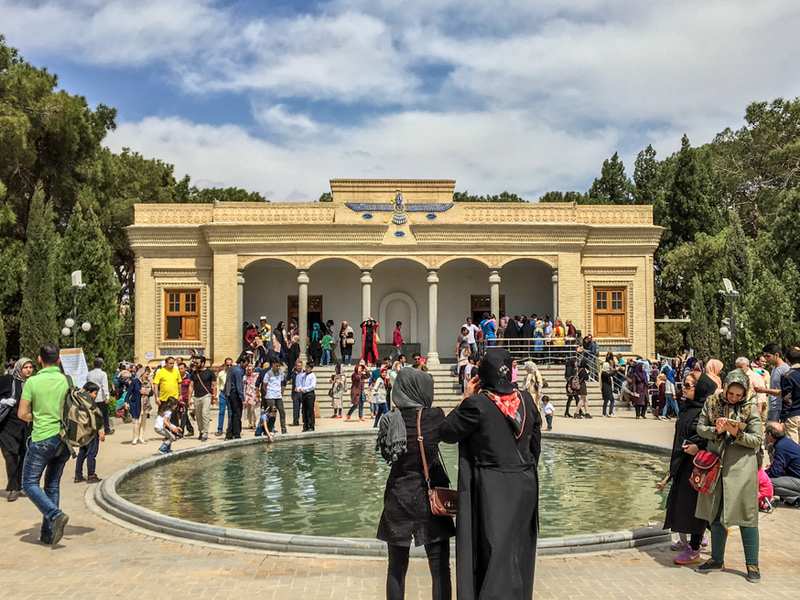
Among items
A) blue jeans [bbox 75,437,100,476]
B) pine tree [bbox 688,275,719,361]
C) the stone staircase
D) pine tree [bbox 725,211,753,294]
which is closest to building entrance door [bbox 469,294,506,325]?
the stone staircase

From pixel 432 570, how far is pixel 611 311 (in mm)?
24214

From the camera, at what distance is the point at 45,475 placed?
7246mm

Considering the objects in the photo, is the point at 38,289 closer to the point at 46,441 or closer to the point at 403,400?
the point at 46,441

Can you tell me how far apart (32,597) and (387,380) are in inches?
472

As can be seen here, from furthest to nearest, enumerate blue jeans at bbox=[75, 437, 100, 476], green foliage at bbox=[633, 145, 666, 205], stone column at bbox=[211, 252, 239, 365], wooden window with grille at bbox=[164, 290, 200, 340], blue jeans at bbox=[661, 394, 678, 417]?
green foliage at bbox=[633, 145, 666, 205]
wooden window with grille at bbox=[164, 290, 200, 340]
stone column at bbox=[211, 252, 239, 365]
blue jeans at bbox=[661, 394, 678, 417]
blue jeans at bbox=[75, 437, 100, 476]

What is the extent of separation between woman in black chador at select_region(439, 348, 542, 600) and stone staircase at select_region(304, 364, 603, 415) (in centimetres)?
1641

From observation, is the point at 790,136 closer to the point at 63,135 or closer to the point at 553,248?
the point at 553,248

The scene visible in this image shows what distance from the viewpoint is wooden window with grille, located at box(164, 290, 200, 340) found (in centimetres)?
2709

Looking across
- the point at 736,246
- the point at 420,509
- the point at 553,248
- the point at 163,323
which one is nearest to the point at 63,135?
the point at 163,323

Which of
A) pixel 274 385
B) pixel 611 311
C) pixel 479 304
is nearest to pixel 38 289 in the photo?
pixel 274 385

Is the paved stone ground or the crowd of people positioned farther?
the paved stone ground

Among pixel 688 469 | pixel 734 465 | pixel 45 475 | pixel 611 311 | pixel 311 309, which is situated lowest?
pixel 45 475

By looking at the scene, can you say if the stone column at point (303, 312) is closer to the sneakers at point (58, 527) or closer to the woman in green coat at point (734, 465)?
the sneakers at point (58, 527)

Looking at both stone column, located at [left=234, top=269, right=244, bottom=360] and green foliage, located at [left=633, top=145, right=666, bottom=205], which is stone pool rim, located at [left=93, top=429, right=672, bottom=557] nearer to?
stone column, located at [left=234, top=269, right=244, bottom=360]
